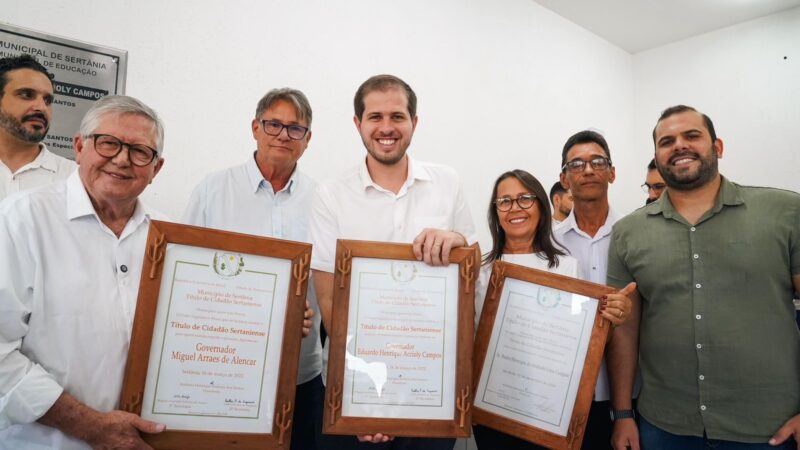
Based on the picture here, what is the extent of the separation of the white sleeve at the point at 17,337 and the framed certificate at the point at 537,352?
3.85 ft

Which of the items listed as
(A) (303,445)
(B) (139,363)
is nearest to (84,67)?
(B) (139,363)

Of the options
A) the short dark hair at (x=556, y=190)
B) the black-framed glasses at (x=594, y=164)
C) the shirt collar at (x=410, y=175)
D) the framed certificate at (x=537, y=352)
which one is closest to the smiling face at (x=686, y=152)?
the black-framed glasses at (x=594, y=164)

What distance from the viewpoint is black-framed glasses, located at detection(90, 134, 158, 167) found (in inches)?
51.7

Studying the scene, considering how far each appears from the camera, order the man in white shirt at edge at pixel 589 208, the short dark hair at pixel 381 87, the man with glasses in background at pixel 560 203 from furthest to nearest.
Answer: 1. the man with glasses in background at pixel 560 203
2. the man in white shirt at edge at pixel 589 208
3. the short dark hair at pixel 381 87

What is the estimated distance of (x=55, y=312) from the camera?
3.93 feet

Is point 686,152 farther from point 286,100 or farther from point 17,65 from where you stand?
point 17,65

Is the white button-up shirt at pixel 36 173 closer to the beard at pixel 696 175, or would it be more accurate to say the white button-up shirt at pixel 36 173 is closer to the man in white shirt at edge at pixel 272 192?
the man in white shirt at edge at pixel 272 192

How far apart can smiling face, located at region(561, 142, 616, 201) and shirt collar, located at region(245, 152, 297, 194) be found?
1.35m

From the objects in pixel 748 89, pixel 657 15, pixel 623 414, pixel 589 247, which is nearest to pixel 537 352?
pixel 623 414

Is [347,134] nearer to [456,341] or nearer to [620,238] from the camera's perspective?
[620,238]

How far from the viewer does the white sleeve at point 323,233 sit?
1.64 metres

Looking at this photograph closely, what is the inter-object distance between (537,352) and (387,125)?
925 mm

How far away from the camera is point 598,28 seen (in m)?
5.16

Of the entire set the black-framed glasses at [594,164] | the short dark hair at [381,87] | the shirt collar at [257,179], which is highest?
the short dark hair at [381,87]
